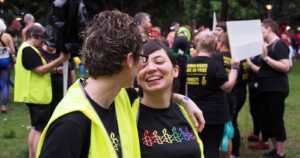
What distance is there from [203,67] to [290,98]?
25.9 feet

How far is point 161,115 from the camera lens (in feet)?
9.38

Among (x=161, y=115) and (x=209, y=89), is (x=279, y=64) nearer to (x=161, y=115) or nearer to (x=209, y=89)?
(x=209, y=89)

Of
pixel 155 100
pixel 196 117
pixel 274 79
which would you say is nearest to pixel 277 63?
pixel 274 79

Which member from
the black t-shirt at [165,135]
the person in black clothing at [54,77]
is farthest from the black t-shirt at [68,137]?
the person in black clothing at [54,77]

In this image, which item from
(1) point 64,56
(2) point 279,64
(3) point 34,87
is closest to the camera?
(1) point 64,56

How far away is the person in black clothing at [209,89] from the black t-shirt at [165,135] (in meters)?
2.54

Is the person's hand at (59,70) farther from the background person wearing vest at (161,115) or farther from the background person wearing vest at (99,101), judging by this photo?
the background person wearing vest at (99,101)

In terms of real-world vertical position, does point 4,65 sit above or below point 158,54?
below

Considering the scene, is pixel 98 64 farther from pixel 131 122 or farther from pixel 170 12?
pixel 170 12

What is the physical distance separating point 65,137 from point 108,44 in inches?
16.2

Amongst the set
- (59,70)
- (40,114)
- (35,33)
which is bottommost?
(40,114)

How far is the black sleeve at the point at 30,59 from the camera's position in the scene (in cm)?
564

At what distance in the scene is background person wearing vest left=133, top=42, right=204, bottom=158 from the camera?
2721mm

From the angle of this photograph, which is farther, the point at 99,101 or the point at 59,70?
the point at 59,70
